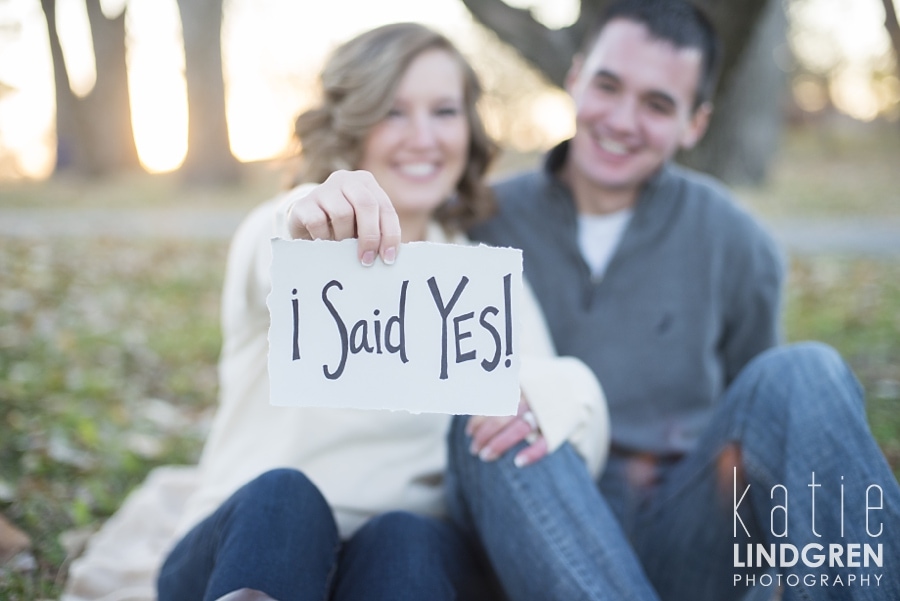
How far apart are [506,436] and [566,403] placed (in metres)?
0.15

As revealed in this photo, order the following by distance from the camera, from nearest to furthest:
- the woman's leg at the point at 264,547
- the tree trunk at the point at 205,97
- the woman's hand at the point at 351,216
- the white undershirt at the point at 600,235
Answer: the woman's hand at the point at 351,216 → the woman's leg at the point at 264,547 → the white undershirt at the point at 600,235 → the tree trunk at the point at 205,97

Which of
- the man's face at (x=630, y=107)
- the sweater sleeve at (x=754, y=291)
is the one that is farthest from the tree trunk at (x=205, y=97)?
the sweater sleeve at (x=754, y=291)

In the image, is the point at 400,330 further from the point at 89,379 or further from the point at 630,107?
the point at 89,379

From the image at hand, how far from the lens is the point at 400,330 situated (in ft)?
4.12

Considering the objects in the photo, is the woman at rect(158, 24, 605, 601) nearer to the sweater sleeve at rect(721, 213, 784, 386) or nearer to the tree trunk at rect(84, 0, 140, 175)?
the sweater sleeve at rect(721, 213, 784, 386)

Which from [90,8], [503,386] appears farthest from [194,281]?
[90,8]

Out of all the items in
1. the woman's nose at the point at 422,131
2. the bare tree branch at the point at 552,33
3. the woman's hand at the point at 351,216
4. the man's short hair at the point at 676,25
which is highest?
the bare tree branch at the point at 552,33

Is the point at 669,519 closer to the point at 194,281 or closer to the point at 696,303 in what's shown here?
the point at 696,303

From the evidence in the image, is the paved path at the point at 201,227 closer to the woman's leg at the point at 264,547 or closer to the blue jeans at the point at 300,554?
the blue jeans at the point at 300,554

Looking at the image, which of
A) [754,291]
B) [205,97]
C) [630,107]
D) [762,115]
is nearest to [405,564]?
[754,291]

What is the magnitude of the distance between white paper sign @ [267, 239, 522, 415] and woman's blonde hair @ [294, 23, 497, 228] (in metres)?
0.76

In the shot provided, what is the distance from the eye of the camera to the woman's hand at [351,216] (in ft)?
4.00

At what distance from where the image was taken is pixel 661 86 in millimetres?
2152

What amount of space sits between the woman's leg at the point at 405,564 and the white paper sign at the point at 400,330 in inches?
14.8
